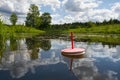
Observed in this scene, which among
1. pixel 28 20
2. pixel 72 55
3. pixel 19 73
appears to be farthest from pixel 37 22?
pixel 19 73

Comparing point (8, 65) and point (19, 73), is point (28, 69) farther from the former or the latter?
point (8, 65)

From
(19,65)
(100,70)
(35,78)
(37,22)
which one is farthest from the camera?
(37,22)

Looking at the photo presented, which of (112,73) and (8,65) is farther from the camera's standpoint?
(8,65)

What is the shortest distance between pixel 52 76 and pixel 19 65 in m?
4.19

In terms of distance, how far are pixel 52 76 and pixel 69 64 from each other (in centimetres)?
406

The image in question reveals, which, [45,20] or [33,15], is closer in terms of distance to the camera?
[33,15]

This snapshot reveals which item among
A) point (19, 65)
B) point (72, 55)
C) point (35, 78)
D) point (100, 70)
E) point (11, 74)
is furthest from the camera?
point (72, 55)

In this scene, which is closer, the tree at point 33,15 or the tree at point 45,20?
the tree at point 33,15

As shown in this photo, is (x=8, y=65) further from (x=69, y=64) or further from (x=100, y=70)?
(x=100, y=70)

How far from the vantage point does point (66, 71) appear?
13.8 m

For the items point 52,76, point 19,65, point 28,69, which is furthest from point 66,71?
point 19,65

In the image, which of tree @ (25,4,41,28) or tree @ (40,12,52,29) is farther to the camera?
tree @ (40,12,52,29)

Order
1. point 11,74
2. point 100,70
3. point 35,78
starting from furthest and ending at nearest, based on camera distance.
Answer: point 100,70, point 11,74, point 35,78

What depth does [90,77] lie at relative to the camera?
12.1 meters
